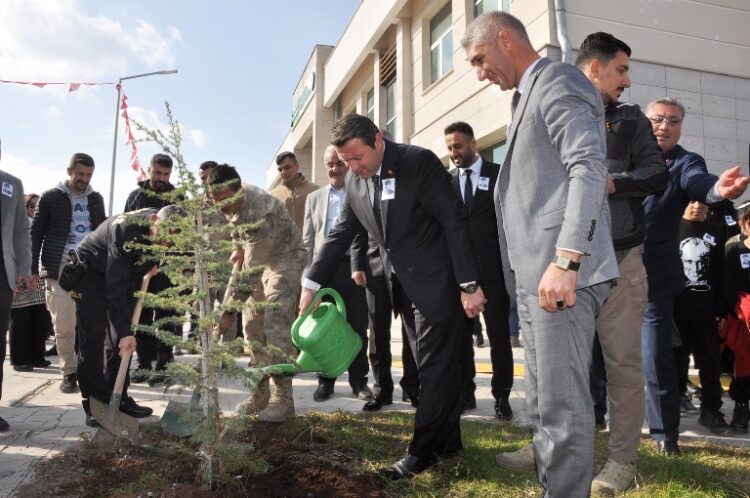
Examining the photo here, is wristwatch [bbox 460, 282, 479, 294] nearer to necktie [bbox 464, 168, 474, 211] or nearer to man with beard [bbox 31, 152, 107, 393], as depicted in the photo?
necktie [bbox 464, 168, 474, 211]

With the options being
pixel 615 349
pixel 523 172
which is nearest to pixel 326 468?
pixel 615 349

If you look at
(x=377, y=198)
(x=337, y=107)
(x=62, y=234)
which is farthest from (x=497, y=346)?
(x=337, y=107)

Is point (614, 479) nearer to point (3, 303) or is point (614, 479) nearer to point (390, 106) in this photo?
point (3, 303)

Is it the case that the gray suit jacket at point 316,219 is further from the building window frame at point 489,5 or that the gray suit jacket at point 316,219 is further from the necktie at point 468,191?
the building window frame at point 489,5

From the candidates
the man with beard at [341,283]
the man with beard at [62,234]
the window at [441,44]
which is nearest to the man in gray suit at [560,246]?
the man with beard at [341,283]

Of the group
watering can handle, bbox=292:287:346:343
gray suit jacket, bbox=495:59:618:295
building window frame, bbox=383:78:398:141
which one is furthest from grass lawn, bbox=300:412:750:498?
building window frame, bbox=383:78:398:141

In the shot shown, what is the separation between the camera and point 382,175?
3.05 meters

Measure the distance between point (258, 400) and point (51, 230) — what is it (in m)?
2.99

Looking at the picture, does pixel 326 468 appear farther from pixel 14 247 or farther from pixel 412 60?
pixel 412 60

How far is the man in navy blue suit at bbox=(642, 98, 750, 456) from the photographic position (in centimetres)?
309

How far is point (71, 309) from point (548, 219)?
4876 mm

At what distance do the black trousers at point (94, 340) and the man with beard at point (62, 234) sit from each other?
57.9 inches

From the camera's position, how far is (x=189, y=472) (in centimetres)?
267

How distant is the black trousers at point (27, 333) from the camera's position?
6129 millimetres
